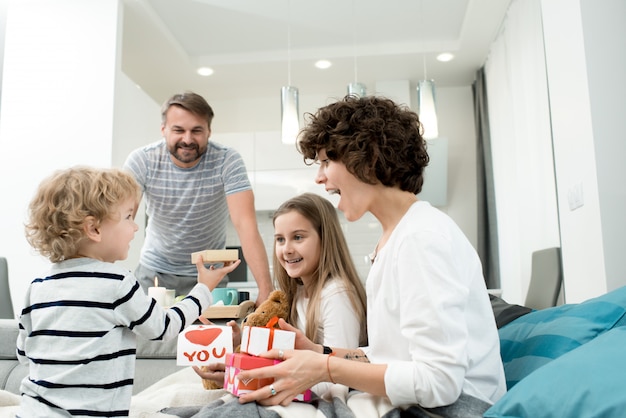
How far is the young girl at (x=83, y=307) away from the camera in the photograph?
45.6 inches

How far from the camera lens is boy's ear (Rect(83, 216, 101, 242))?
4.04 feet

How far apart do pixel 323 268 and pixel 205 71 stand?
405cm

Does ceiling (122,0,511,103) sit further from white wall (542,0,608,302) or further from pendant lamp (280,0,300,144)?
white wall (542,0,608,302)

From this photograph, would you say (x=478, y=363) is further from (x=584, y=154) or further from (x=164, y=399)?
(x=584, y=154)

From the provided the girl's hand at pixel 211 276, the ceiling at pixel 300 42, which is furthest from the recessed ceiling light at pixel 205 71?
the girl's hand at pixel 211 276

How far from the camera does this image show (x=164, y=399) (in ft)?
4.49

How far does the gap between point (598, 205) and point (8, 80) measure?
3803 mm

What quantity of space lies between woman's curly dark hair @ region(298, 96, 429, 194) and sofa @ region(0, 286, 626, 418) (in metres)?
0.45

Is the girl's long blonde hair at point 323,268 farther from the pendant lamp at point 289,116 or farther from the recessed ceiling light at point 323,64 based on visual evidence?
the recessed ceiling light at point 323,64

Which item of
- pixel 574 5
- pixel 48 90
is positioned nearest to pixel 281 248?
pixel 574 5

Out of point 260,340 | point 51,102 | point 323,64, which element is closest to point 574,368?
point 260,340

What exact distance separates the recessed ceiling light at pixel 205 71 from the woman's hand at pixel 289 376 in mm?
4523

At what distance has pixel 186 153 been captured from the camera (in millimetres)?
2430

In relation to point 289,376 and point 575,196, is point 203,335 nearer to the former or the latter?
point 289,376
